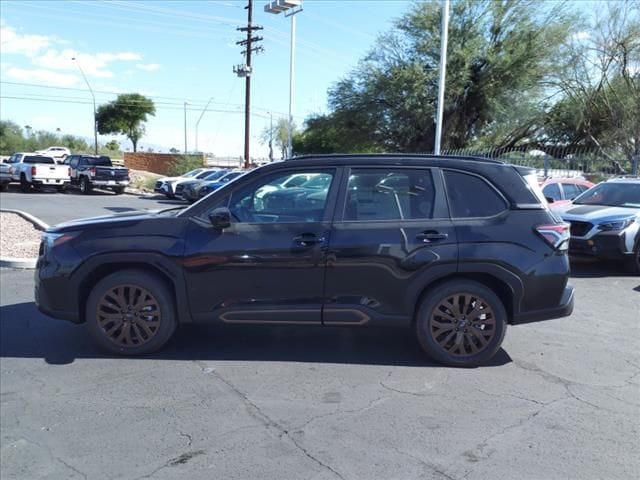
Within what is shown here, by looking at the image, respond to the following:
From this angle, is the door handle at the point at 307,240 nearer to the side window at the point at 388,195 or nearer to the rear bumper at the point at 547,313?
the side window at the point at 388,195

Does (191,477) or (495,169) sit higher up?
(495,169)

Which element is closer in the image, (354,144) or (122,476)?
(122,476)

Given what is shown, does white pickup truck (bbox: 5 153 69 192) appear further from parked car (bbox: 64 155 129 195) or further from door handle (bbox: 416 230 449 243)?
door handle (bbox: 416 230 449 243)

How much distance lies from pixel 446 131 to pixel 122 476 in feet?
98.1

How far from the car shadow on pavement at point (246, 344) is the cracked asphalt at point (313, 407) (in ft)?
0.08

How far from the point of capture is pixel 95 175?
2728cm

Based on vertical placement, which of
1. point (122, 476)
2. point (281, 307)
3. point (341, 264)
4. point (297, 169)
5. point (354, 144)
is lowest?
point (122, 476)

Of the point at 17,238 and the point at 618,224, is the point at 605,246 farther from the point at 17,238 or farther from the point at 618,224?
the point at 17,238

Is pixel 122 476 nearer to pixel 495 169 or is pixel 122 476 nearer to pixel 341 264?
pixel 341 264

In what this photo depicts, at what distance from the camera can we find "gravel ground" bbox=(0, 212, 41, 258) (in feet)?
32.0

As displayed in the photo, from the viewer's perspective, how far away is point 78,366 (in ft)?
16.1

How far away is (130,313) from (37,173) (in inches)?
990

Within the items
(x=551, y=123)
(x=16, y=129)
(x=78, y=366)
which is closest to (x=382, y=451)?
(x=78, y=366)

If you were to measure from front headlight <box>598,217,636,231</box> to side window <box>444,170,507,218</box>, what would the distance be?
5.19 meters
